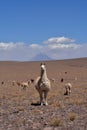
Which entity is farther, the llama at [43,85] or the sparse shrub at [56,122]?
the llama at [43,85]

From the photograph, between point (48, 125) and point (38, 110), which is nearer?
point (48, 125)

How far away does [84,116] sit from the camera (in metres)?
15.4

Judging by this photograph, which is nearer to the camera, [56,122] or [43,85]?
[56,122]

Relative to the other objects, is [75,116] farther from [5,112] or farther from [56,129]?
[5,112]

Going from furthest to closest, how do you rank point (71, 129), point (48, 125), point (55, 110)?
point (55, 110), point (48, 125), point (71, 129)

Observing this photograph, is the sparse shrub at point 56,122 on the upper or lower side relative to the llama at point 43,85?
lower

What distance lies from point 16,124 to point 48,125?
1.25 m

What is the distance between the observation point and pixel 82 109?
1780cm

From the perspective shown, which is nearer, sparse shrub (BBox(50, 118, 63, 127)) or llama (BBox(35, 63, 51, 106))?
sparse shrub (BBox(50, 118, 63, 127))

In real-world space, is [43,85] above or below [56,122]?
above

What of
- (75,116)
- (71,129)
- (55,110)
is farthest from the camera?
(55,110)

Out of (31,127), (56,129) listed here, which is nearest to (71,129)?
(56,129)

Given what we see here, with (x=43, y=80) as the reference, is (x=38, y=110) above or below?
below

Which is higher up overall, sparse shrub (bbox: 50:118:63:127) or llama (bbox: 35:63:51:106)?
llama (bbox: 35:63:51:106)
